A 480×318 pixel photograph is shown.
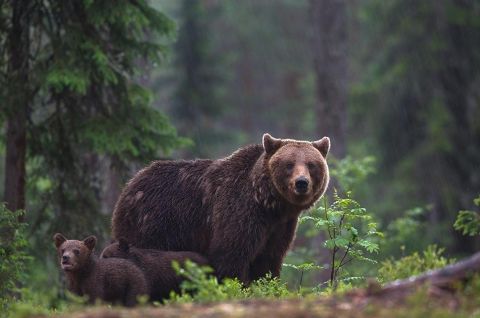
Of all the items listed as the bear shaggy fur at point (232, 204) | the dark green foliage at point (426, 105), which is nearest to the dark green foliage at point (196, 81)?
the dark green foliage at point (426, 105)

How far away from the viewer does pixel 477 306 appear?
5.81 metres

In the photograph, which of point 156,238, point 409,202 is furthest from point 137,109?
point 409,202

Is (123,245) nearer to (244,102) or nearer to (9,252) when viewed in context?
(9,252)

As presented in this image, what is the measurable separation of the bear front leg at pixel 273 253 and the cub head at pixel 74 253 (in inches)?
80.6

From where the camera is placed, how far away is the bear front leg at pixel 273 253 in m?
9.80

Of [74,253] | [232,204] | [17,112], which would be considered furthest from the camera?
[17,112]

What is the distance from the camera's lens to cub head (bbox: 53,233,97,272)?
27.7ft

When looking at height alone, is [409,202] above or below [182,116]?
below

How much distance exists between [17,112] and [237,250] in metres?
4.07

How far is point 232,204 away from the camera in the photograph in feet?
31.4

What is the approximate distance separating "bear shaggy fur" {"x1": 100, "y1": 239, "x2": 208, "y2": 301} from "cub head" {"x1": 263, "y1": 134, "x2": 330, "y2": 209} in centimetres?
129

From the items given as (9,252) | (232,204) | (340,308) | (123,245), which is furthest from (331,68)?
(340,308)

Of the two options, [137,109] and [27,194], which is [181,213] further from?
[27,194]

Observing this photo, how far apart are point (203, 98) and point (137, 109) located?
17018 mm
